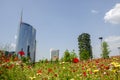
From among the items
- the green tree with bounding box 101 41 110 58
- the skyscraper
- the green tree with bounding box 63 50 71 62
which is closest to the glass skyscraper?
the skyscraper

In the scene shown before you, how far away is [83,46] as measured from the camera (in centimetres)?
7569

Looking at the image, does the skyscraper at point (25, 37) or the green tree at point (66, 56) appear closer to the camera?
the green tree at point (66, 56)

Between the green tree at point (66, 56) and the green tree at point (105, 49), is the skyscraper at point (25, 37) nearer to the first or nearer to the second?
the green tree at point (105, 49)

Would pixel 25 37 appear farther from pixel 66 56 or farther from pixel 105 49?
pixel 66 56

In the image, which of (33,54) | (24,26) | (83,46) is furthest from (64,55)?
(83,46)

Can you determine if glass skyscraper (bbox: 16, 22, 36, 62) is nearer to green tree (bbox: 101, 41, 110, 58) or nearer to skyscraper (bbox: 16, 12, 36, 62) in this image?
skyscraper (bbox: 16, 12, 36, 62)

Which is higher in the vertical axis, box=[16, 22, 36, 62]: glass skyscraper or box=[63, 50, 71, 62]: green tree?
box=[16, 22, 36, 62]: glass skyscraper

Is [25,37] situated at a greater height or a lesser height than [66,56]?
greater

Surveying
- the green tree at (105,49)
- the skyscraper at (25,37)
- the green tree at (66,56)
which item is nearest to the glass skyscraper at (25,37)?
the skyscraper at (25,37)

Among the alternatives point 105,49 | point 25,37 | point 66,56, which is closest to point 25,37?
point 25,37

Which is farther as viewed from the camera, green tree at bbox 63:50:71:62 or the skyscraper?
the skyscraper

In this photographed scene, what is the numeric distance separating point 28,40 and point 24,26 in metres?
3.06

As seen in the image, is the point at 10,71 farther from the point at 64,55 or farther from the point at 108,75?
the point at 64,55

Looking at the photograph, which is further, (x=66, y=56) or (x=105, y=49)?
(x=105, y=49)
